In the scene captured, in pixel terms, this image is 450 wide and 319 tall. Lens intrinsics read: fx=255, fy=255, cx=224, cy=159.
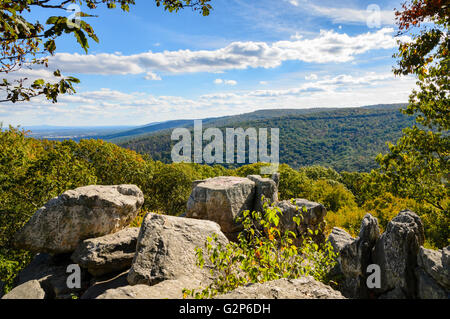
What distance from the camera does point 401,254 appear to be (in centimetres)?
901

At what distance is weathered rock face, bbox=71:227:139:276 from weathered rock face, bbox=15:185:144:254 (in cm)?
56

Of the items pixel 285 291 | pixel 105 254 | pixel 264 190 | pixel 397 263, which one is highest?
pixel 285 291

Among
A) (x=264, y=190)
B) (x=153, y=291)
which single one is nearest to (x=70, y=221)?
(x=153, y=291)

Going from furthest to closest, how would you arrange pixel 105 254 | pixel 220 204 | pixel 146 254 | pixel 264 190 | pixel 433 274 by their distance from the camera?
1. pixel 264 190
2. pixel 220 204
3. pixel 105 254
4. pixel 146 254
5. pixel 433 274

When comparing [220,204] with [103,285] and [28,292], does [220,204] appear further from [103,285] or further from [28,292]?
[28,292]

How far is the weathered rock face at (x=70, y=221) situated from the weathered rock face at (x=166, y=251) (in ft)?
10.7

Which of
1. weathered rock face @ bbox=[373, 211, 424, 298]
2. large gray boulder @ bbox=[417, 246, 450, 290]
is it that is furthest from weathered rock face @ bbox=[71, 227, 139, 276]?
large gray boulder @ bbox=[417, 246, 450, 290]

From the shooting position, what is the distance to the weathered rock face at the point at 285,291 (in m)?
4.45

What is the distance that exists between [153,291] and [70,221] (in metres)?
6.40

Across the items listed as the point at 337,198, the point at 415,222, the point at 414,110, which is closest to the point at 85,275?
the point at 415,222

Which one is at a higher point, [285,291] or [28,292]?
[285,291]
